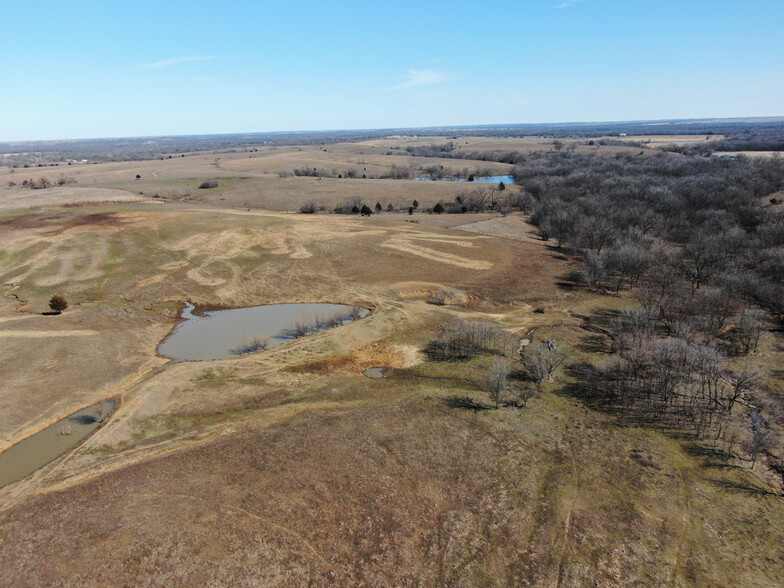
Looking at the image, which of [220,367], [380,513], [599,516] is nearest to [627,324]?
[599,516]

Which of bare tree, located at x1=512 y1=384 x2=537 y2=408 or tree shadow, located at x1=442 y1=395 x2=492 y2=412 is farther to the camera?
bare tree, located at x1=512 y1=384 x2=537 y2=408

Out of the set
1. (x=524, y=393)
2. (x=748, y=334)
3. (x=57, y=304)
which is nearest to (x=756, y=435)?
(x=524, y=393)

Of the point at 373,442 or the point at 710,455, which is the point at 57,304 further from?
the point at 710,455

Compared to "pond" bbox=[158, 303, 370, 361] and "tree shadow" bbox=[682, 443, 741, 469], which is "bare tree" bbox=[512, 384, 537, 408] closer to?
"tree shadow" bbox=[682, 443, 741, 469]

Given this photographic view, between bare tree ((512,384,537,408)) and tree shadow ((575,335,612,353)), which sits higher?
tree shadow ((575,335,612,353))

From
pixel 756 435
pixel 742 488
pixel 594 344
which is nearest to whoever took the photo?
pixel 742 488

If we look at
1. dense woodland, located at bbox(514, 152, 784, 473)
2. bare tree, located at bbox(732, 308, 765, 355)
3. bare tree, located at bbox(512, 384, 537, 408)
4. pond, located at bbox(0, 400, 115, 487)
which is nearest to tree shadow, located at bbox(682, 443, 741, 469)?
dense woodland, located at bbox(514, 152, 784, 473)
